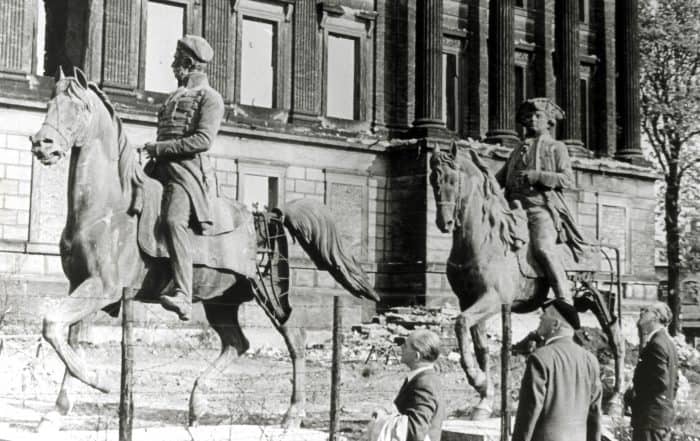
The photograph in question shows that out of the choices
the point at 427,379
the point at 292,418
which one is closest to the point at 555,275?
the point at 292,418

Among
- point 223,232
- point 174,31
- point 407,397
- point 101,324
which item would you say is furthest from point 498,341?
point 407,397

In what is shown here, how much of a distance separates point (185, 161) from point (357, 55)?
27.0 metres

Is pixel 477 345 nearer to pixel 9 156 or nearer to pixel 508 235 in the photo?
pixel 508 235

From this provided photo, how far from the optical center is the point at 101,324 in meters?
27.7

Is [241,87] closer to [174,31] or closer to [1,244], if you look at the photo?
[174,31]

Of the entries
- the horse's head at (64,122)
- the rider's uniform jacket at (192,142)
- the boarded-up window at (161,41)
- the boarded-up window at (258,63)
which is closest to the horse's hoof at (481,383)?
the rider's uniform jacket at (192,142)

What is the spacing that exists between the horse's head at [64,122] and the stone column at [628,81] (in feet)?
113

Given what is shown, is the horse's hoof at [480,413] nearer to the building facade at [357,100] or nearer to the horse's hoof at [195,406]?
the horse's hoof at [195,406]

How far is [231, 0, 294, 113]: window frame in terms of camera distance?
3556 centimetres

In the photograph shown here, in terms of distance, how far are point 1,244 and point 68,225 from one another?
64.3 ft

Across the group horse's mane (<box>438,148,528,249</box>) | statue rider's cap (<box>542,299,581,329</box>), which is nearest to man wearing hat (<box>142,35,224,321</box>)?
horse's mane (<box>438,148,528,249</box>)

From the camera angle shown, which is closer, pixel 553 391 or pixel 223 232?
pixel 553 391

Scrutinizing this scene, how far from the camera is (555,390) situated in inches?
311

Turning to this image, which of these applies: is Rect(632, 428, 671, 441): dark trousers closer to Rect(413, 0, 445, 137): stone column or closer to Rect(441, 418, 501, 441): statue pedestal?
Rect(441, 418, 501, 441): statue pedestal
